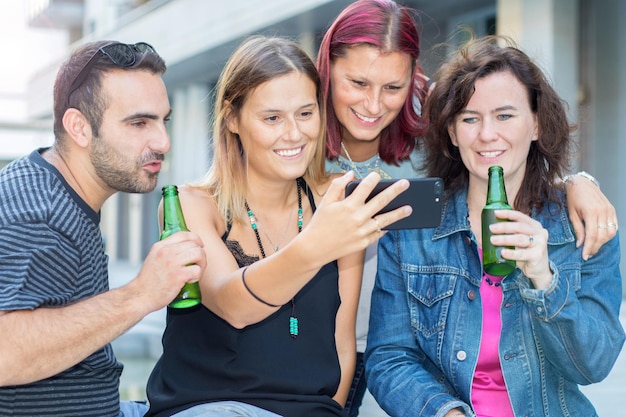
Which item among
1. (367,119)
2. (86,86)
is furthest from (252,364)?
(367,119)

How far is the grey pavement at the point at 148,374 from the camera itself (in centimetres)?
494

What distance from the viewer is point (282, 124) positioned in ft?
8.02

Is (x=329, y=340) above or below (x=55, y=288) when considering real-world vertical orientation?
below

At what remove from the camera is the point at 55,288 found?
198 centimetres

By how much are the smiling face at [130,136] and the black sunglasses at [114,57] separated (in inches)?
1.3

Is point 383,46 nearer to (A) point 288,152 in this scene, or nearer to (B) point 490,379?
(A) point 288,152

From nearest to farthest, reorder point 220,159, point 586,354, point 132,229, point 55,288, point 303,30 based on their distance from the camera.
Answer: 1. point 55,288
2. point 586,354
3. point 220,159
4. point 303,30
5. point 132,229

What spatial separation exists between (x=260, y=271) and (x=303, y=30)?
36.0 feet

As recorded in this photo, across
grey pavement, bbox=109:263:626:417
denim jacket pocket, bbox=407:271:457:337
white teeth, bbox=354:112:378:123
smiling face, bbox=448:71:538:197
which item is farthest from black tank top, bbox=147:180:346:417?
grey pavement, bbox=109:263:626:417

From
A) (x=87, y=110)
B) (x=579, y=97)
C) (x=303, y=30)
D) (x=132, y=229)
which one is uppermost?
(x=303, y=30)

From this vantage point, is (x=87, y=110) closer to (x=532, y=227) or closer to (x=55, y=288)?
(x=55, y=288)

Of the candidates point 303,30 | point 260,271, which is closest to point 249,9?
point 303,30

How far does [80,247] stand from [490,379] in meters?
1.27

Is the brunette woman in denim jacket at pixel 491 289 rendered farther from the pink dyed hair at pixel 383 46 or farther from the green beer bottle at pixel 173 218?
the green beer bottle at pixel 173 218
